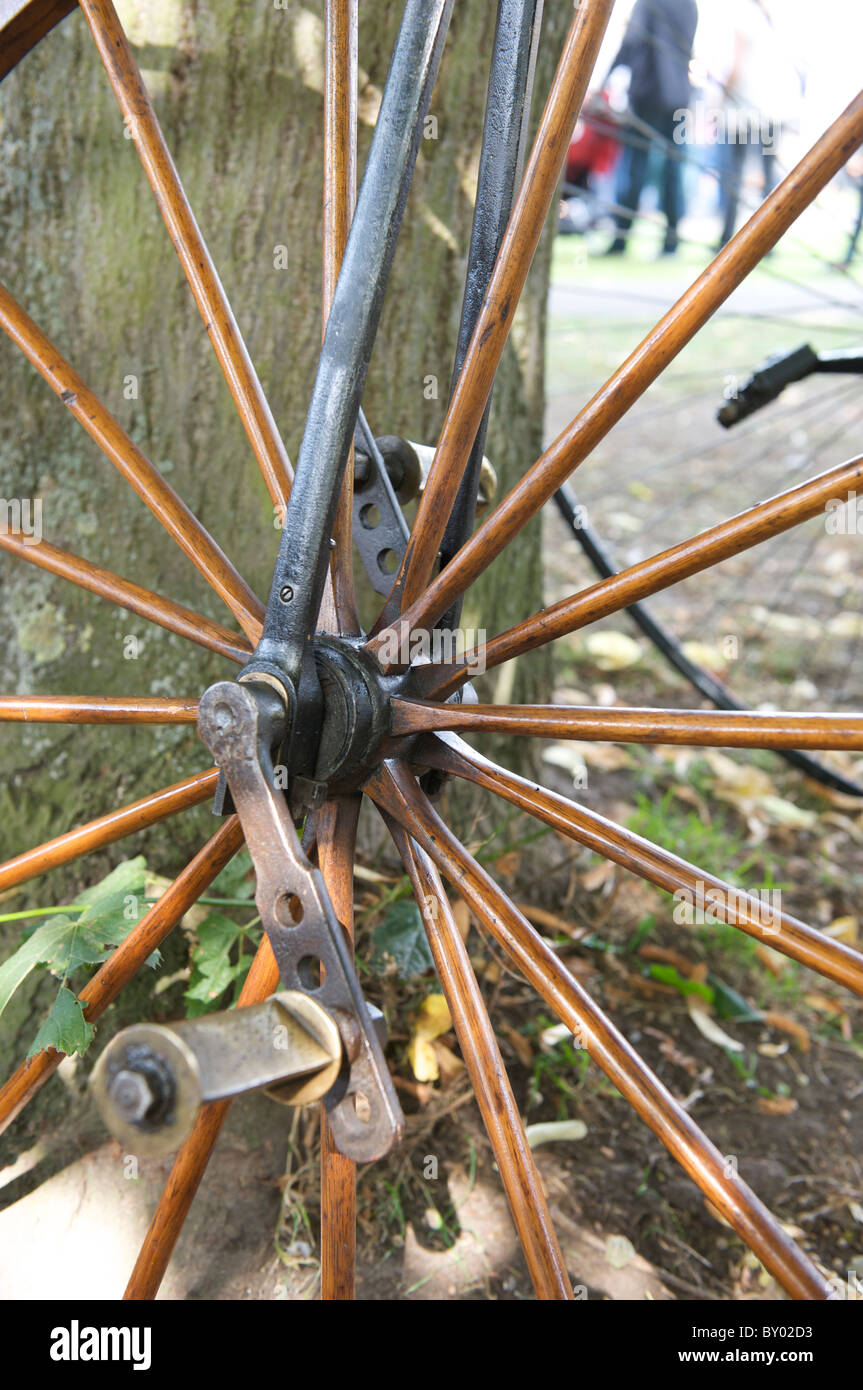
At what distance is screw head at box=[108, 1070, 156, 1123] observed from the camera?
61cm

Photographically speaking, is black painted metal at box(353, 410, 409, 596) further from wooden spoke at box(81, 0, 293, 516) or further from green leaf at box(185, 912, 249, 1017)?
green leaf at box(185, 912, 249, 1017)

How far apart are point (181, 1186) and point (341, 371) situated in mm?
658

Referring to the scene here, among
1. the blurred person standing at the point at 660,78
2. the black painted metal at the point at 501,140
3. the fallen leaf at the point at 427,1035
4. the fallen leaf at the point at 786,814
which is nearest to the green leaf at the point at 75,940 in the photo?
the fallen leaf at the point at 427,1035

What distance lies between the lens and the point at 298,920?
0.75 meters

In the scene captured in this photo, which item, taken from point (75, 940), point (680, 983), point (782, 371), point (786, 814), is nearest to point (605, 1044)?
point (75, 940)

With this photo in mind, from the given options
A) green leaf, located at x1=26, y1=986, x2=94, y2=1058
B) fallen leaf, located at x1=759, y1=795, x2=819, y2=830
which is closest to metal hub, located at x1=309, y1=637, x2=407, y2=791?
green leaf, located at x1=26, y1=986, x2=94, y2=1058

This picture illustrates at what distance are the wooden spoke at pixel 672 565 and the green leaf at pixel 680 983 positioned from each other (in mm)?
877

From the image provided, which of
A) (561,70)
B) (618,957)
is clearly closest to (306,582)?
(561,70)

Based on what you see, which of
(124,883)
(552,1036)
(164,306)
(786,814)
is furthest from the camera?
(786,814)

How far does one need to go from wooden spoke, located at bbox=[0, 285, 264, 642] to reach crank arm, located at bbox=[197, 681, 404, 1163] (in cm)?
23

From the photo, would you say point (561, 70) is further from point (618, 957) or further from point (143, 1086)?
point (618, 957)

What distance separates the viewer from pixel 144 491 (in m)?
0.96

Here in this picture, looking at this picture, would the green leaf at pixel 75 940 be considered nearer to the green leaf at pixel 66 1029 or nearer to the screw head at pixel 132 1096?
the green leaf at pixel 66 1029

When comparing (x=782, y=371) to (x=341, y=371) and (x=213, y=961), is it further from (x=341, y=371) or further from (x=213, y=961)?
(x=213, y=961)
